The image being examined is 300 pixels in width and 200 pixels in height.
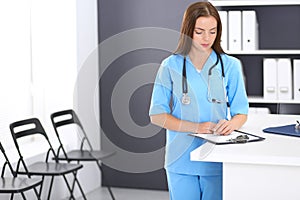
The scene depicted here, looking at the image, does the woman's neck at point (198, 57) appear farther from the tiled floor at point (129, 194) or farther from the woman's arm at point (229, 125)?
the tiled floor at point (129, 194)

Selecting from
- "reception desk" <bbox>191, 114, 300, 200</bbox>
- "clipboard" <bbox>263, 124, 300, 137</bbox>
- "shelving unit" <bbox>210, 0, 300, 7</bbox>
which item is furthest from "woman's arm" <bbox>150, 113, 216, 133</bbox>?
"shelving unit" <bbox>210, 0, 300, 7</bbox>

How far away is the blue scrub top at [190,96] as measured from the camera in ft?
8.99

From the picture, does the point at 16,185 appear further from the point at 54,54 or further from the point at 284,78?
the point at 284,78

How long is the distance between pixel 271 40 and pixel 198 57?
2.02 meters

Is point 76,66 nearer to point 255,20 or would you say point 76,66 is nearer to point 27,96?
point 27,96

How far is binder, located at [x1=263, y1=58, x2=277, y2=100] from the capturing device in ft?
14.4

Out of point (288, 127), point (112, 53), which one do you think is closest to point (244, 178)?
point (288, 127)

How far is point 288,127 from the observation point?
2949 millimetres

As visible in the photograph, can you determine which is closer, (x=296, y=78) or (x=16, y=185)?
(x=16, y=185)

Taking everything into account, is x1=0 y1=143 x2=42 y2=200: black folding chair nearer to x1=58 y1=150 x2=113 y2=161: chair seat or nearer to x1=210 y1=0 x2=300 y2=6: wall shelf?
x1=58 y1=150 x2=113 y2=161: chair seat

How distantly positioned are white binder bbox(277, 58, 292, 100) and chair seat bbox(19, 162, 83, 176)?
1552 mm

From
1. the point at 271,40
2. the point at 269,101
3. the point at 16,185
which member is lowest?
the point at 16,185

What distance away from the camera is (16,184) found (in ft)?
11.3

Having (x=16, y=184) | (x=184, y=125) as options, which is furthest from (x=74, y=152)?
(x=184, y=125)
